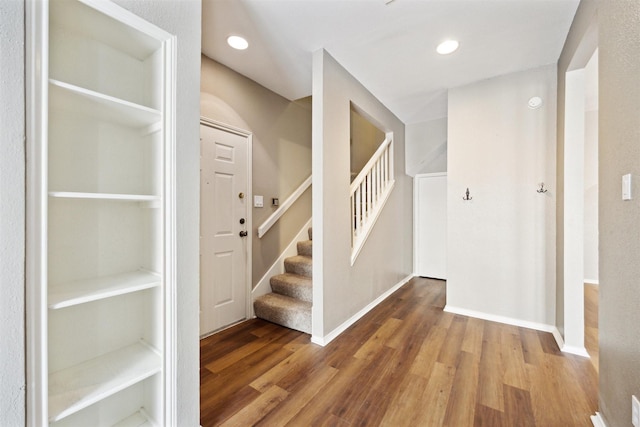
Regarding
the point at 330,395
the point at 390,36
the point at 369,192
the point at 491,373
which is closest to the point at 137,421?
the point at 330,395

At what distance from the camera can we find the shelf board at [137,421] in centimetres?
122

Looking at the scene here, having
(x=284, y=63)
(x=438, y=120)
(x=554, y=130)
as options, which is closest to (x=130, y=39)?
(x=284, y=63)

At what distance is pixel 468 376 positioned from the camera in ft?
5.89

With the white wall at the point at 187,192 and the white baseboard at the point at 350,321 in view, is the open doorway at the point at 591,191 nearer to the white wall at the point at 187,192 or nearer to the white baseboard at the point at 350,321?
the white baseboard at the point at 350,321

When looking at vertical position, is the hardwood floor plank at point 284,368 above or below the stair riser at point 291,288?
below

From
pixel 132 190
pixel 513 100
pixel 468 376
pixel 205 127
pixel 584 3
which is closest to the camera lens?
pixel 132 190

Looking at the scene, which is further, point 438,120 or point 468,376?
point 438,120

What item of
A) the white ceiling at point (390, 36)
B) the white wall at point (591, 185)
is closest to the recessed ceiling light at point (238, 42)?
the white ceiling at point (390, 36)

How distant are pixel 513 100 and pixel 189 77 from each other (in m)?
2.95

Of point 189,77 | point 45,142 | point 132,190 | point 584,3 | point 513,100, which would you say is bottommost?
point 132,190

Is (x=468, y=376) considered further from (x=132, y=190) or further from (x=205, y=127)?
(x=205, y=127)
